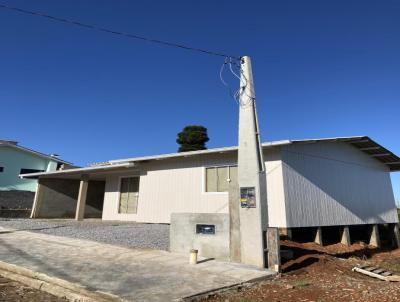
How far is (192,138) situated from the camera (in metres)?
34.6

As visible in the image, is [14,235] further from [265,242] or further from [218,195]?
[265,242]

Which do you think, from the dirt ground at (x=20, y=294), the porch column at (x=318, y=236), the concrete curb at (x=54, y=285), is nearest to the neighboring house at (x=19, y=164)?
the concrete curb at (x=54, y=285)

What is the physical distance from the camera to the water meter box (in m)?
6.82

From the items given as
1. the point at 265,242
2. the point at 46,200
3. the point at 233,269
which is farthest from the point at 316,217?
the point at 46,200

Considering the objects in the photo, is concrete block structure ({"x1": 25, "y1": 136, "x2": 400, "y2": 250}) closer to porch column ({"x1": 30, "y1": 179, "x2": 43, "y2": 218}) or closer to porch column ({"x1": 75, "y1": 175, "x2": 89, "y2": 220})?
porch column ({"x1": 75, "y1": 175, "x2": 89, "y2": 220})

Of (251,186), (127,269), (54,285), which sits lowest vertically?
(54,285)

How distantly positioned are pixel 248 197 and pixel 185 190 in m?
6.84

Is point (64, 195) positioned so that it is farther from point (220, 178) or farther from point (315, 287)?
point (315, 287)

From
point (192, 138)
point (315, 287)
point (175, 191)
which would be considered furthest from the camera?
point (192, 138)

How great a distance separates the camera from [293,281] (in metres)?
5.74

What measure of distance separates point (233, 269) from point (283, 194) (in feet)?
16.5

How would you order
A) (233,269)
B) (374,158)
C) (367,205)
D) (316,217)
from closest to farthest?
(233,269) → (316,217) → (367,205) → (374,158)

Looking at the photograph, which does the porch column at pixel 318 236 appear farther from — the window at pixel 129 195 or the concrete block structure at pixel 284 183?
the window at pixel 129 195

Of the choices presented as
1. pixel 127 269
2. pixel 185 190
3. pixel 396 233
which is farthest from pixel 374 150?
pixel 127 269
